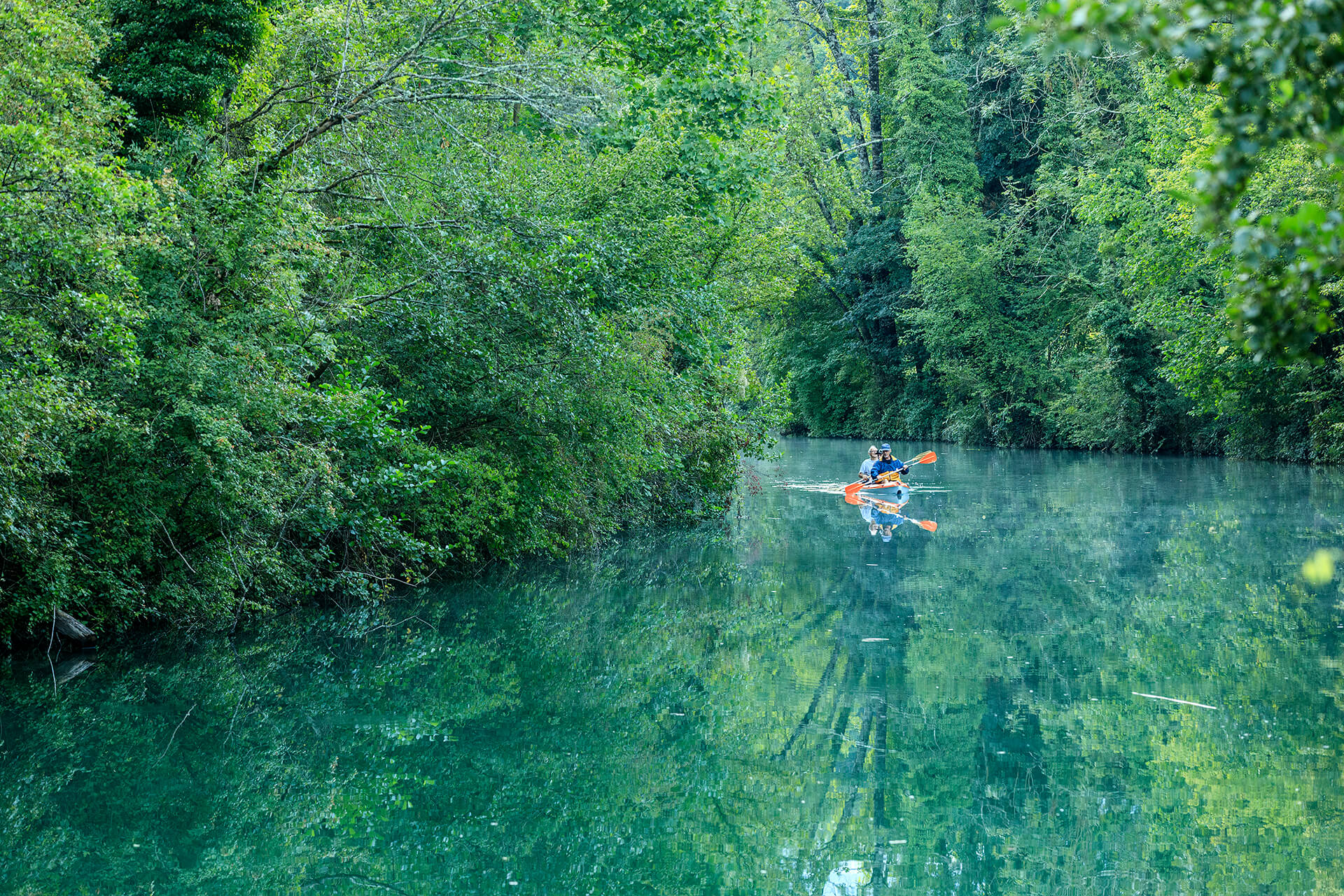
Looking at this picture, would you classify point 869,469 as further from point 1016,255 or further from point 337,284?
point 1016,255

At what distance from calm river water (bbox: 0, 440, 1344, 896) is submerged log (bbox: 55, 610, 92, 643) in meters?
0.28

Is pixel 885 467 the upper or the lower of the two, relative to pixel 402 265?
lower

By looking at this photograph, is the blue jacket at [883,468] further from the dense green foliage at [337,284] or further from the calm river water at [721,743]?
the calm river water at [721,743]

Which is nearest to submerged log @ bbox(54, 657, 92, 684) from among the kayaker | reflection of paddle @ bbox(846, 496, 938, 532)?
reflection of paddle @ bbox(846, 496, 938, 532)

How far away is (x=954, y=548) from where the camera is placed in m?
17.0

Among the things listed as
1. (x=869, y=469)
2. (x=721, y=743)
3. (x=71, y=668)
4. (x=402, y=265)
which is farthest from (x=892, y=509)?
(x=71, y=668)

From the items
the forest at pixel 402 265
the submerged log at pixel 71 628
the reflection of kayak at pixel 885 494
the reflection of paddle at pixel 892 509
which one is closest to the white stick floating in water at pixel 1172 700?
the forest at pixel 402 265

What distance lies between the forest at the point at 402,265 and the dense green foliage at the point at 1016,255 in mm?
3713

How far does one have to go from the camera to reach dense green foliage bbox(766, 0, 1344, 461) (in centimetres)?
2756

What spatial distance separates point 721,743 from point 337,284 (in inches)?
277

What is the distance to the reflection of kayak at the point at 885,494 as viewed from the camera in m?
24.6

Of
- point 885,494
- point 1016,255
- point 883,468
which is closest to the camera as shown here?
point 885,494

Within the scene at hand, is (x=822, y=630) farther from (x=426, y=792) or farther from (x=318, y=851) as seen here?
(x=318, y=851)

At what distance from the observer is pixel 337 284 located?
12.5 meters
